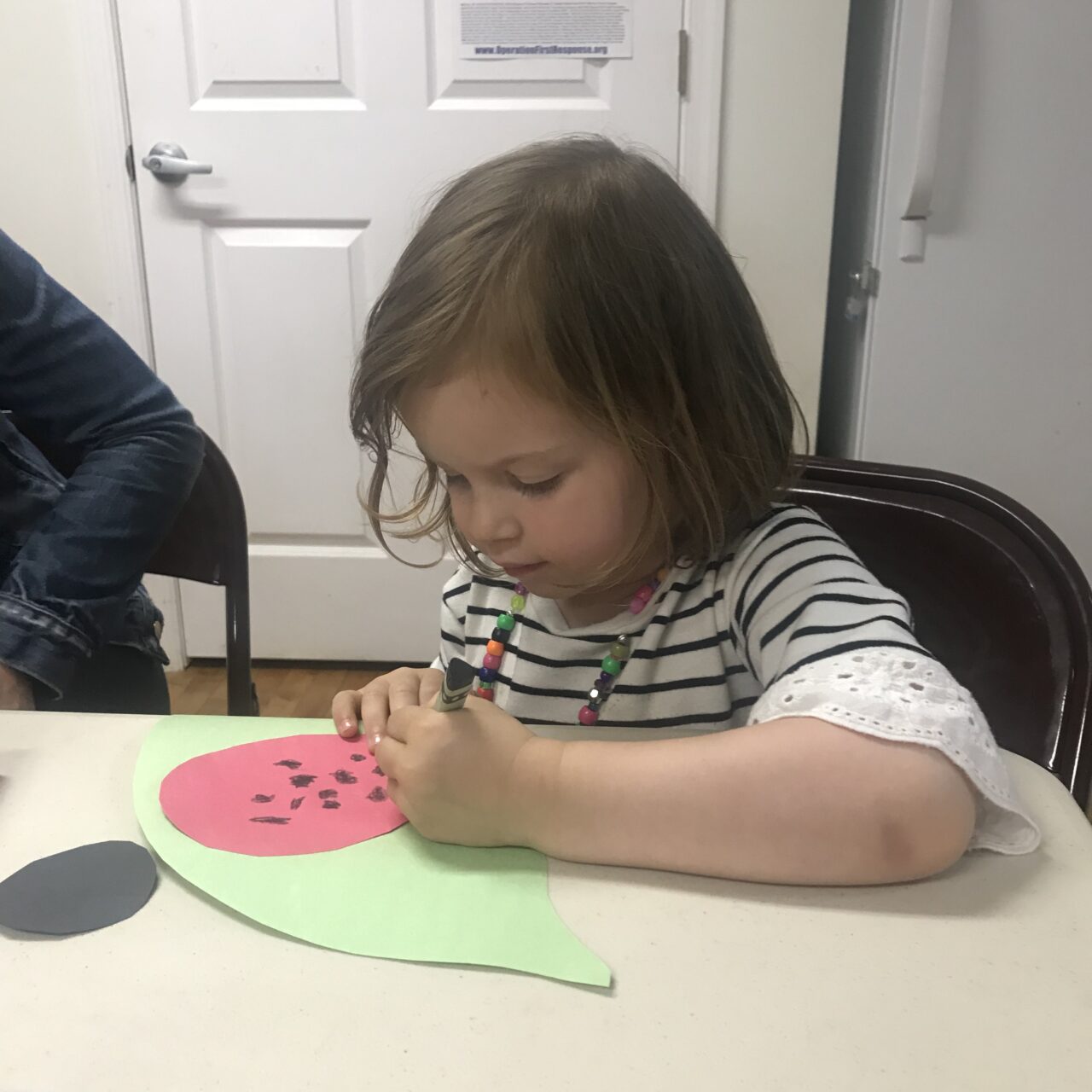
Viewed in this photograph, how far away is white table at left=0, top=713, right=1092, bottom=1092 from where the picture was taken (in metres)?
0.36

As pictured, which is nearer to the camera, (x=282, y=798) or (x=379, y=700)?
(x=282, y=798)

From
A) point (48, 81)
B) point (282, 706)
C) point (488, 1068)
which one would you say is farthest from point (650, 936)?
point (48, 81)

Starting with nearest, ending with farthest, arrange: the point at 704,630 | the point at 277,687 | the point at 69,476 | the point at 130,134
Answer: the point at 704,630
the point at 69,476
the point at 130,134
the point at 277,687

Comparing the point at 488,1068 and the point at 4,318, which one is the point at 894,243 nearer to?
the point at 4,318

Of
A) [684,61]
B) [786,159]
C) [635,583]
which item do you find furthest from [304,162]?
[635,583]

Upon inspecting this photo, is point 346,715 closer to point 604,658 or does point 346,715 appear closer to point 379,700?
point 379,700

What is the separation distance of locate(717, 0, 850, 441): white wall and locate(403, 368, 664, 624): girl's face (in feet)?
3.74

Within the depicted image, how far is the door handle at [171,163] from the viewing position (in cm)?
178

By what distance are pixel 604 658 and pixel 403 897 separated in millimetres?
352

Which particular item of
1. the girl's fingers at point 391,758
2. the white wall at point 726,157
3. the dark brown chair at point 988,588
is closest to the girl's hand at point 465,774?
the girl's fingers at point 391,758

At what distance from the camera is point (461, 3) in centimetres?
169

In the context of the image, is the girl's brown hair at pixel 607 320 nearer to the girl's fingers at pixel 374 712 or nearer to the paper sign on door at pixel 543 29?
the girl's fingers at pixel 374 712

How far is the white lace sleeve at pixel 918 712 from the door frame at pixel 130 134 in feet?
4.20

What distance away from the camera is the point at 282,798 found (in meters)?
0.54
